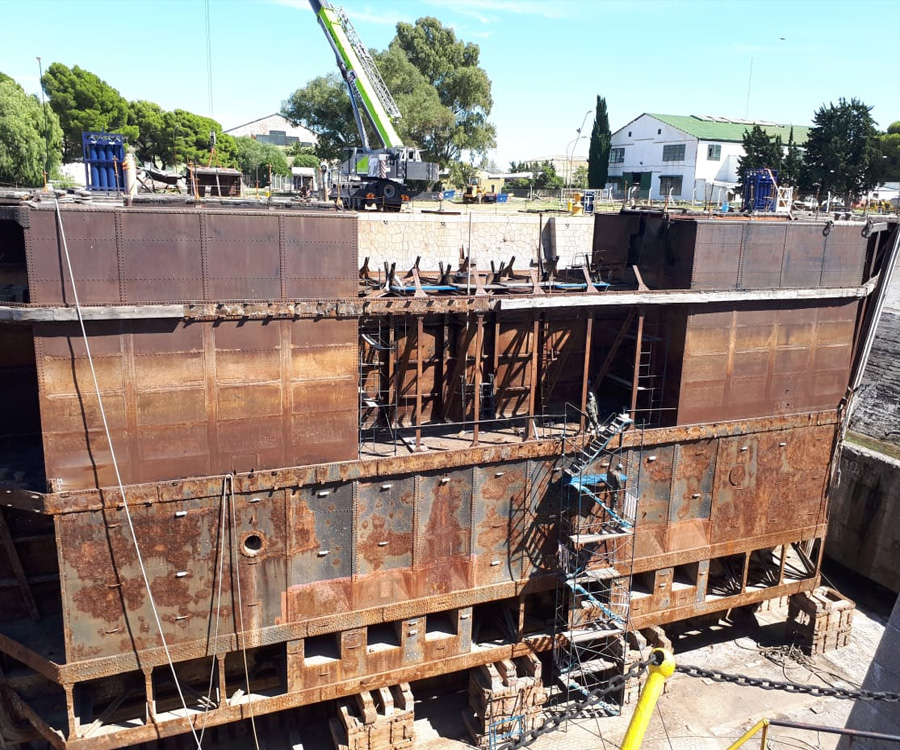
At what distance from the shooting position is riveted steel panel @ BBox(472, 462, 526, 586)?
12.4 metres

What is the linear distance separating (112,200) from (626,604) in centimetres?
1150

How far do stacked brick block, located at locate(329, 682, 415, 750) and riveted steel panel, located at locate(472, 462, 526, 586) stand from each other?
2.40 m

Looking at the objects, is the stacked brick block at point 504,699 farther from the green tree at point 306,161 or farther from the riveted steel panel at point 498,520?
the green tree at point 306,161

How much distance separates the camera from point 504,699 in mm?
12695

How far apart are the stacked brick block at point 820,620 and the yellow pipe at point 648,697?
40.3 feet

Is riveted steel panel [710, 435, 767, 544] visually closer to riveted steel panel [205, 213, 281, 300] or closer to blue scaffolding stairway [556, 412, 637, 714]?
blue scaffolding stairway [556, 412, 637, 714]

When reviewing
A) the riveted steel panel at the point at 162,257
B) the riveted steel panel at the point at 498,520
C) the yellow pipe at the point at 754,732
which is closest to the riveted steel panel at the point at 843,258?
the riveted steel panel at the point at 498,520

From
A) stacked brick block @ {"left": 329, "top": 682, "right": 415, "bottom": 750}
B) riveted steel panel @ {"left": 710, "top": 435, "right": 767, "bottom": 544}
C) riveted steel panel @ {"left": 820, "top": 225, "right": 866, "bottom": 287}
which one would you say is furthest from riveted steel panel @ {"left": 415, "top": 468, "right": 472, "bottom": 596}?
riveted steel panel @ {"left": 820, "top": 225, "right": 866, "bottom": 287}

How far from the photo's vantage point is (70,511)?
9.66 m

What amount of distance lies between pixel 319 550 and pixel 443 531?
85.4 inches

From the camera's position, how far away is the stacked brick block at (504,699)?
41.6 feet

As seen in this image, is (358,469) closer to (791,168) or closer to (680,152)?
(791,168)

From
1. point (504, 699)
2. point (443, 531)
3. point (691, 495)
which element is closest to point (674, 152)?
point (691, 495)

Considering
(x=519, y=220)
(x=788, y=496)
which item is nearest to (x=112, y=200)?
(x=788, y=496)
